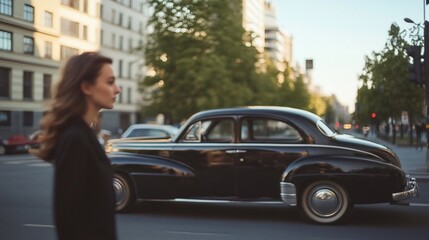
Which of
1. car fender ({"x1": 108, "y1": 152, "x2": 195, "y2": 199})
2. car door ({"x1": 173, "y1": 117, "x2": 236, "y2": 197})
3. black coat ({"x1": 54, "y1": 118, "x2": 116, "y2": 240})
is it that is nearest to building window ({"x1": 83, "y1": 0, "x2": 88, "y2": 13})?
car fender ({"x1": 108, "y1": 152, "x2": 195, "y2": 199})

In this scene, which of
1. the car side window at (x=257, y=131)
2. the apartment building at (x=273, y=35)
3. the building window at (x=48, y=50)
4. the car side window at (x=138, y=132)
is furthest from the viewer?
the apartment building at (x=273, y=35)

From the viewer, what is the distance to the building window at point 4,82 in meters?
7.74

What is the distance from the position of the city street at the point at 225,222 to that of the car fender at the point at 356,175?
51 cm

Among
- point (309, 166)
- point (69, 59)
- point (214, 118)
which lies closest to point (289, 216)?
point (309, 166)

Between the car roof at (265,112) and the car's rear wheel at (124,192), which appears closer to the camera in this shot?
the car roof at (265,112)

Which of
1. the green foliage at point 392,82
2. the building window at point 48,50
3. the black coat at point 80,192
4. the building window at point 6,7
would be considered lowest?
the black coat at point 80,192

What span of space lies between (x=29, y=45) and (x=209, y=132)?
3098 mm

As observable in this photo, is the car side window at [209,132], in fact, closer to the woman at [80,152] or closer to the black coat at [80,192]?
the woman at [80,152]

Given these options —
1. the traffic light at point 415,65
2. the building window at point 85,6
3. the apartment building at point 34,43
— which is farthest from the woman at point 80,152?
the traffic light at point 415,65

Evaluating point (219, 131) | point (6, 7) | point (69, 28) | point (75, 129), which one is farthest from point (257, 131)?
point (75, 129)

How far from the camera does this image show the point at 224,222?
813 cm

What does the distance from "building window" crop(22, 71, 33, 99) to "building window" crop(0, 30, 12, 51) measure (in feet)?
2.69

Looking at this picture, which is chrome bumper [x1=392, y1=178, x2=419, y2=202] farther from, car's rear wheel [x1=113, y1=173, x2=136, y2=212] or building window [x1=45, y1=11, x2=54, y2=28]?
building window [x1=45, y1=11, x2=54, y2=28]

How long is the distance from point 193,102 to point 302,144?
2087cm
